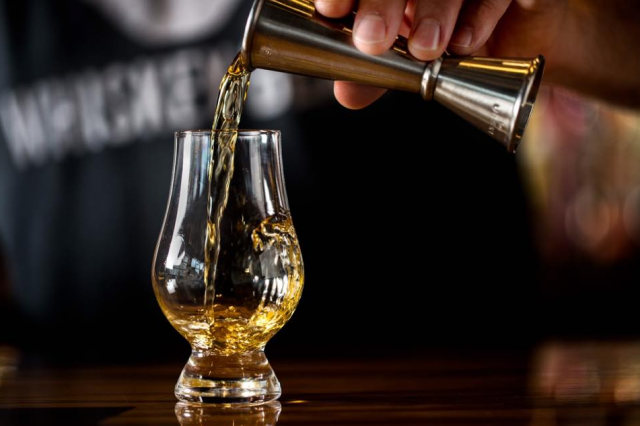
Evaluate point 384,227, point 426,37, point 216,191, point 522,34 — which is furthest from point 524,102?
point 384,227

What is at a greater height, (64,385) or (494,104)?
(494,104)

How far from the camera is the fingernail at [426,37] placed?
839mm

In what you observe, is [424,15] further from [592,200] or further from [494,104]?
[592,200]

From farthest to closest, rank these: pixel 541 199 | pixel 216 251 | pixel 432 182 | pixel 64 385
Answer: pixel 541 199, pixel 432 182, pixel 64 385, pixel 216 251

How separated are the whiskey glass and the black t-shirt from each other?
77 centimetres

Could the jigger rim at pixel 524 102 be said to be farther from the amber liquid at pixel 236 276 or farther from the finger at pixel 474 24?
the amber liquid at pixel 236 276

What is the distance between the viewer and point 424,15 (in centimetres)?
86

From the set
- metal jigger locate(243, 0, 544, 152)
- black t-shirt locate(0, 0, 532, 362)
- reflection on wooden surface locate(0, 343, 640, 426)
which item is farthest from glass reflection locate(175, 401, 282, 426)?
black t-shirt locate(0, 0, 532, 362)

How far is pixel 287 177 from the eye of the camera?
1.69 m

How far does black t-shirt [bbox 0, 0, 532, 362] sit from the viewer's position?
1.66 meters

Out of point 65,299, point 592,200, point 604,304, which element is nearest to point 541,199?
point 592,200

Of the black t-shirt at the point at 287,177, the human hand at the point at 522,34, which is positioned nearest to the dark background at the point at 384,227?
the black t-shirt at the point at 287,177

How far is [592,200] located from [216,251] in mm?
2503

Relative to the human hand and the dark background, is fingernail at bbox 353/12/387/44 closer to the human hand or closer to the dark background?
the human hand
